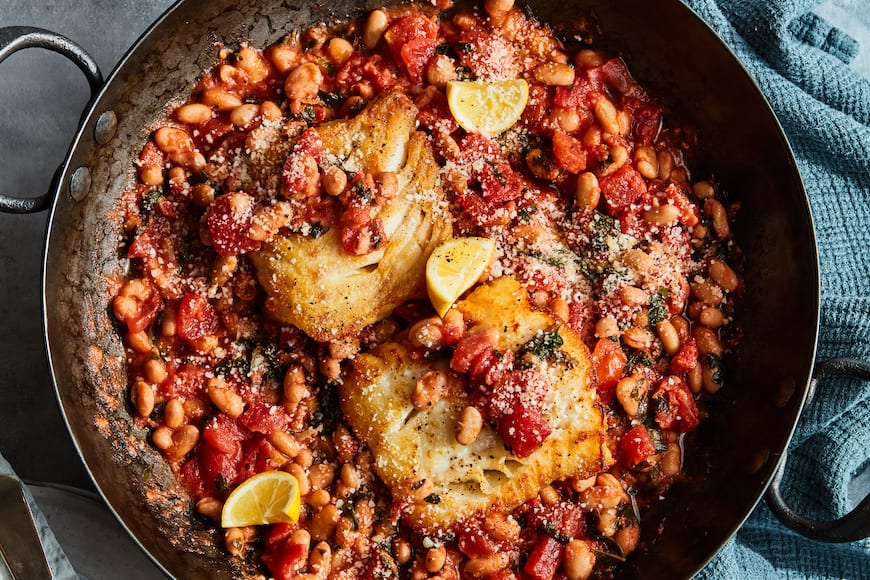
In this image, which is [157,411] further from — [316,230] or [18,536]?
[316,230]

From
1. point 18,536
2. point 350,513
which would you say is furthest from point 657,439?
point 18,536

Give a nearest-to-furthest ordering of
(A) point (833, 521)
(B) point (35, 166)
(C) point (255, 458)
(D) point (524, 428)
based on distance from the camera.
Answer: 1. (D) point (524, 428)
2. (A) point (833, 521)
3. (C) point (255, 458)
4. (B) point (35, 166)

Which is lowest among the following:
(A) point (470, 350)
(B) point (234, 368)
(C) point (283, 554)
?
(C) point (283, 554)

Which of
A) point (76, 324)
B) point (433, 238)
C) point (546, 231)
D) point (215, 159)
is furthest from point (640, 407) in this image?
point (76, 324)

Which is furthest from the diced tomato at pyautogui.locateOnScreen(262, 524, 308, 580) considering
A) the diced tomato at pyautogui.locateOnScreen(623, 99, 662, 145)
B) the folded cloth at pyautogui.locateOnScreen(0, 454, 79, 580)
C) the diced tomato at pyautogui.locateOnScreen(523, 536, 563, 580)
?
the diced tomato at pyautogui.locateOnScreen(623, 99, 662, 145)

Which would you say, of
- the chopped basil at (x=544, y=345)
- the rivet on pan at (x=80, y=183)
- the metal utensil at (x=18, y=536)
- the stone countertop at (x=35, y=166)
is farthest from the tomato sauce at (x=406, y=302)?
the stone countertop at (x=35, y=166)

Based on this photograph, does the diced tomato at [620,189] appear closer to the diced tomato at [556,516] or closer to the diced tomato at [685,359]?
the diced tomato at [685,359]
